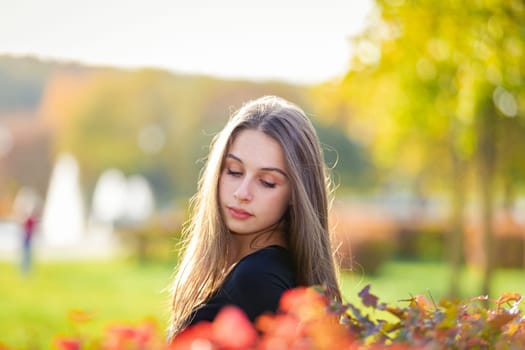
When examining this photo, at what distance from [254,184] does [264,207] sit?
0.07 meters

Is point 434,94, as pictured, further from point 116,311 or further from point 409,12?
point 116,311

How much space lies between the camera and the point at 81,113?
32.1m

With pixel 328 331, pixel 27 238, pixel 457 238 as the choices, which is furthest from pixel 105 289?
pixel 328 331

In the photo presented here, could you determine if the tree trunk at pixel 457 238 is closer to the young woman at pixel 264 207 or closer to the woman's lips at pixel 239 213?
the young woman at pixel 264 207

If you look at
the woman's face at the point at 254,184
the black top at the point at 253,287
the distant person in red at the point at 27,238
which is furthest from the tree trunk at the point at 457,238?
the black top at the point at 253,287

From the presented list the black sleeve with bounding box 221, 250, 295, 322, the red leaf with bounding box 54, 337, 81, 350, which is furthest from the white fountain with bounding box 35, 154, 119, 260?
the red leaf with bounding box 54, 337, 81, 350

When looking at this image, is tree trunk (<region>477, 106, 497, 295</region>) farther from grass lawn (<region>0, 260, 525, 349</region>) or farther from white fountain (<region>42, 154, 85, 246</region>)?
white fountain (<region>42, 154, 85, 246</region>)

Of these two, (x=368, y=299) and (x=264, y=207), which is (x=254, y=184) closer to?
(x=264, y=207)

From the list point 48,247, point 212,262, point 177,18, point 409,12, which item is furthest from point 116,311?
point 177,18

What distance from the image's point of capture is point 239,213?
2.36 meters

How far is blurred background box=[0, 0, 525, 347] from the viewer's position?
10906 millimetres

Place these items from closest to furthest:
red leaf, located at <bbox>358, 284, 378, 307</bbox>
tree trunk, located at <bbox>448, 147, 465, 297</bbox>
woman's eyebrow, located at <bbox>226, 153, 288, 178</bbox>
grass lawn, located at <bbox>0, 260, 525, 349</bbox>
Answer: red leaf, located at <bbox>358, 284, 378, 307</bbox> < woman's eyebrow, located at <bbox>226, 153, 288, 178</bbox> < grass lawn, located at <bbox>0, 260, 525, 349</bbox> < tree trunk, located at <bbox>448, 147, 465, 297</bbox>

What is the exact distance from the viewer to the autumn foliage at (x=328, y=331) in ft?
4.16

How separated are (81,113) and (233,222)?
30605 millimetres
